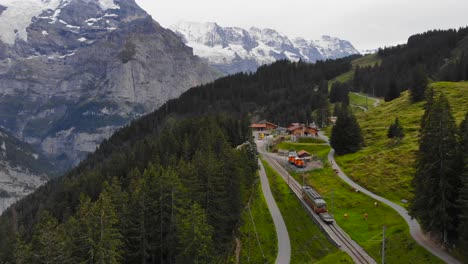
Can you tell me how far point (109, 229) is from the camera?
48219mm

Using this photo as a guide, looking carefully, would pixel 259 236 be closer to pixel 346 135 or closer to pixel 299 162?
pixel 299 162

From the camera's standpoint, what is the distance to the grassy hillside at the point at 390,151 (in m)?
80.6

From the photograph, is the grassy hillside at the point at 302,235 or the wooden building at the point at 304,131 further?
the wooden building at the point at 304,131

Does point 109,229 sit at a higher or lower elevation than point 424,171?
lower

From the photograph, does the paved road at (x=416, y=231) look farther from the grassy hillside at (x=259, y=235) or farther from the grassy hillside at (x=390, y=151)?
the grassy hillside at (x=259, y=235)

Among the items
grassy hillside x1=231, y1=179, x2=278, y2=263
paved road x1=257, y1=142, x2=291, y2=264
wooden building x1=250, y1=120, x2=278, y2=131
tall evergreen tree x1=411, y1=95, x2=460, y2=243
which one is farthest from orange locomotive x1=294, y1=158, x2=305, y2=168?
wooden building x1=250, y1=120, x2=278, y2=131

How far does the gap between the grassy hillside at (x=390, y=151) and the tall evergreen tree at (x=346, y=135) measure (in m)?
2.99

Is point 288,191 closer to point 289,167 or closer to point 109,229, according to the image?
point 289,167

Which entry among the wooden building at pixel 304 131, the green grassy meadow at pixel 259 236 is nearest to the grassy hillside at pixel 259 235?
the green grassy meadow at pixel 259 236

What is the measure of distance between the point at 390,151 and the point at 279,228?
40.3 metres

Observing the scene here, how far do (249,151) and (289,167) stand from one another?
49.8 ft

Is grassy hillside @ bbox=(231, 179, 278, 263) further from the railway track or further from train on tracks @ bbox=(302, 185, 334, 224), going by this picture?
train on tracks @ bbox=(302, 185, 334, 224)

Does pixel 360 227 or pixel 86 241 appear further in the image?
pixel 360 227

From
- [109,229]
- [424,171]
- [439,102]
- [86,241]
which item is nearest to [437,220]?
[424,171]
